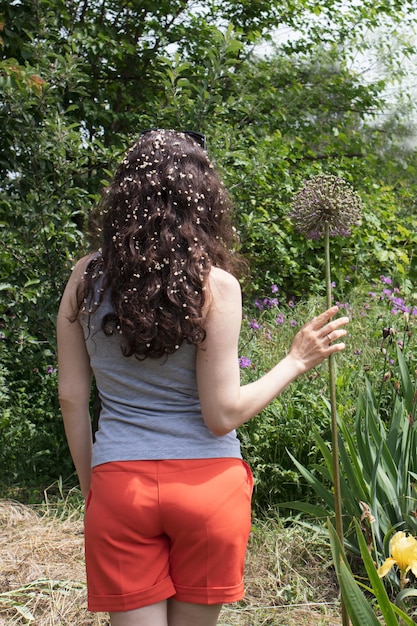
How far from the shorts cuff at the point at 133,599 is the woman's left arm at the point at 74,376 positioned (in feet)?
1.04

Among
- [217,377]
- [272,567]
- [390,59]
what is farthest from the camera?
[390,59]

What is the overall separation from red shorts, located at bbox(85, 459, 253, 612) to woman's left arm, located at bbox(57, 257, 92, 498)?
0.70 feet

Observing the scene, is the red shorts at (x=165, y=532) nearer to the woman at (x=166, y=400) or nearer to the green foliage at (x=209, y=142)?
the woman at (x=166, y=400)

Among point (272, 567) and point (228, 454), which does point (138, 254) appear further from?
point (272, 567)

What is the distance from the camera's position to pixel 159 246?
1723mm

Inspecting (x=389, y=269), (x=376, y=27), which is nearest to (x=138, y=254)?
(x=389, y=269)

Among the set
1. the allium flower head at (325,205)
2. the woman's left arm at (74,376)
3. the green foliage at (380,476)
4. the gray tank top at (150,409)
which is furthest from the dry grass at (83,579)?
the allium flower head at (325,205)

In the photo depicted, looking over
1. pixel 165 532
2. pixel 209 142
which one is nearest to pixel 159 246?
pixel 165 532

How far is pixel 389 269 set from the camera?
7406mm

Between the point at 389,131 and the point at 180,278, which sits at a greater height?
the point at 180,278

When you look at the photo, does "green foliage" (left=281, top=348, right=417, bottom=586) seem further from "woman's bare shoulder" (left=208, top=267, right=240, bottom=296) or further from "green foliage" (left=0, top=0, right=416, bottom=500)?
"woman's bare shoulder" (left=208, top=267, right=240, bottom=296)

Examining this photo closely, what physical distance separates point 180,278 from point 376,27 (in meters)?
6.78

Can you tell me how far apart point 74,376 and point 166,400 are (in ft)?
0.90

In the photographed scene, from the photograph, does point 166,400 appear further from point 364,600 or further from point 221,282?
point 364,600
